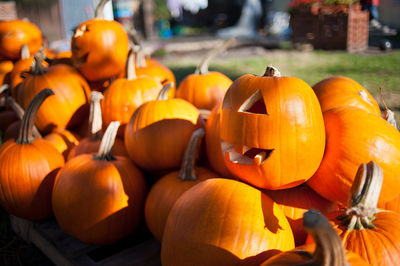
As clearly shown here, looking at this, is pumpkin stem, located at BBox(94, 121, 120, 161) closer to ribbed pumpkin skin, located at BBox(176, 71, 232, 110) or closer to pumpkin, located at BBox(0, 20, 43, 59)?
ribbed pumpkin skin, located at BBox(176, 71, 232, 110)

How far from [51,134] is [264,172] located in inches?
61.3

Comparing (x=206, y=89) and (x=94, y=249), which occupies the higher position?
(x=206, y=89)

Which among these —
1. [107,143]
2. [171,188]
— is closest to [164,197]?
[171,188]

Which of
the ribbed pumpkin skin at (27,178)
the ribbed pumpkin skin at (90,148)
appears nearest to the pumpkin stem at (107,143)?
the ribbed pumpkin skin at (90,148)

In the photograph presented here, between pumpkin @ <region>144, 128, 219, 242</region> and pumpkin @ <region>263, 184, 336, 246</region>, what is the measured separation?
378 millimetres

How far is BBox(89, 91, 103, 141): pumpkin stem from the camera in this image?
198 centimetres

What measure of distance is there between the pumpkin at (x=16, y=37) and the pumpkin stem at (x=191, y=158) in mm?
2282

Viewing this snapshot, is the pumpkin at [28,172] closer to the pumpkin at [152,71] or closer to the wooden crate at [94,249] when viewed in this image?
the wooden crate at [94,249]

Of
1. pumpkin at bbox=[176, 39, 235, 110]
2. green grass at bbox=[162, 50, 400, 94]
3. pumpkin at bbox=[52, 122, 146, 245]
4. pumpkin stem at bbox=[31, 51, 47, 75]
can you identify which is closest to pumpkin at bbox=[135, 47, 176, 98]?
pumpkin at bbox=[176, 39, 235, 110]

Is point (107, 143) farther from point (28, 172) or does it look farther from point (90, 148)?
point (28, 172)

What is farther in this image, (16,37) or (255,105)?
(16,37)

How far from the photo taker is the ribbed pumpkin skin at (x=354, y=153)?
1.20m

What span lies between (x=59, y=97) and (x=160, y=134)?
930 millimetres

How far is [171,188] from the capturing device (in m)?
1.59
